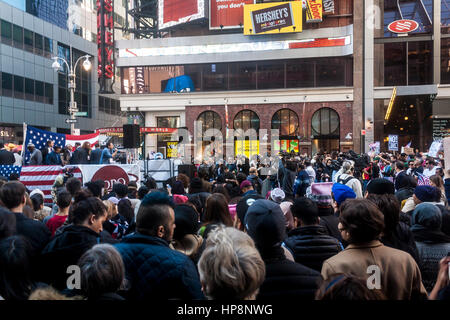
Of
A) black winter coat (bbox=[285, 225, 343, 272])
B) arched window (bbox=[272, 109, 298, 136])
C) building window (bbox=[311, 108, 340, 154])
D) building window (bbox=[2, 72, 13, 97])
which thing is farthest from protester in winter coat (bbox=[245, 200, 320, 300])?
building window (bbox=[2, 72, 13, 97])

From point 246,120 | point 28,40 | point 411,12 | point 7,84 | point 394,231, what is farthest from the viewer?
point 28,40

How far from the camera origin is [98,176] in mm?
11375

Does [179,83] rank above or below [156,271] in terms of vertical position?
above

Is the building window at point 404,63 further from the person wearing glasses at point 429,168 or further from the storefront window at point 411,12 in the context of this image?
the person wearing glasses at point 429,168

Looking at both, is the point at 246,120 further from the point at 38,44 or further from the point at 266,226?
the point at 266,226

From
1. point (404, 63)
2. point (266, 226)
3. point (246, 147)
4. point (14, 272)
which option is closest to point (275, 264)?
point (266, 226)

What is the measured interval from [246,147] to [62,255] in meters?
32.6

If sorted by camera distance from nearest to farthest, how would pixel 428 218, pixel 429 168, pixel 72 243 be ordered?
pixel 72 243 → pixel 428 218 → pixel 429 168

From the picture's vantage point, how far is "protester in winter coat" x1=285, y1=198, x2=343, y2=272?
362cm

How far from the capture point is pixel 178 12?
37469 millimetres

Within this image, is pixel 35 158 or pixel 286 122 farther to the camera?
pixel 286 122

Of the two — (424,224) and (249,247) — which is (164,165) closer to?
(424,224)

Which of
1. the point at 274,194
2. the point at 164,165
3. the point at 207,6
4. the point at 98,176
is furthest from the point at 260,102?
the point at 274,194

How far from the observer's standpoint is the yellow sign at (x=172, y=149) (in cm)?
3503
